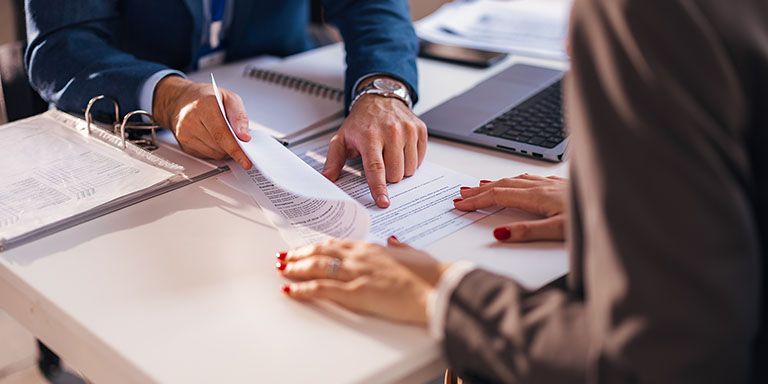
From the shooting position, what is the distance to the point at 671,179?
679 millimetres

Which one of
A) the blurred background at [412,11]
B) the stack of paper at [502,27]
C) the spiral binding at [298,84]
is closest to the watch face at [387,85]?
the spiral binding at [298,84]

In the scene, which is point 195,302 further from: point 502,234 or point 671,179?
point 671,179

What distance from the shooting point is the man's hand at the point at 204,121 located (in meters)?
1.23

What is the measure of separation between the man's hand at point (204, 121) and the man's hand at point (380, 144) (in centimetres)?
15

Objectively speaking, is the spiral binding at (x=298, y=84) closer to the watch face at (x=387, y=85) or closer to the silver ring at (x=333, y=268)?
the watch face at (x=387, y=85)

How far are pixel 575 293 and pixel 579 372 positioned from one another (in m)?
0.10

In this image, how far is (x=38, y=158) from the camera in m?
1.25

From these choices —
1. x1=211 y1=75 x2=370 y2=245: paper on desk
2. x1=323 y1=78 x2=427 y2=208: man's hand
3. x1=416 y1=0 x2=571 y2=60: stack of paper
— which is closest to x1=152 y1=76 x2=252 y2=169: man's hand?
x1=211 y1=75 x2=370 y2=245: paper on desk

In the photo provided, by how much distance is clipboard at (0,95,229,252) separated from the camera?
107 centimetres

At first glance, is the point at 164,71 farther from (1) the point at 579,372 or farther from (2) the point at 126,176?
(1) the point at 579,372

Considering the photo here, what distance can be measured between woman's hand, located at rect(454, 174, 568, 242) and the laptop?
170 mm

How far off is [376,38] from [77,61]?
57cm

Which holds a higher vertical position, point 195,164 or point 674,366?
point 674,366

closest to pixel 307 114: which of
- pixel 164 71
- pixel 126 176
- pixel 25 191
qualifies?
pixel 164 71
